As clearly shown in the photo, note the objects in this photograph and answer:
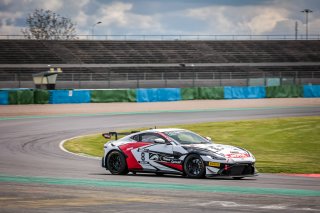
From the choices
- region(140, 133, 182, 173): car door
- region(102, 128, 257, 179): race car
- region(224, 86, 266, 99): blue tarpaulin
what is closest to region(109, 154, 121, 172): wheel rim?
region(102, 128, 257, 179): race car

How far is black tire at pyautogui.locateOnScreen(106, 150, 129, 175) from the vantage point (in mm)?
18375

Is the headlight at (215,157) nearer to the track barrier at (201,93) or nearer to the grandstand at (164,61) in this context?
the track barrier at (201,93)

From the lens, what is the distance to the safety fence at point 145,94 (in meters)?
50.6

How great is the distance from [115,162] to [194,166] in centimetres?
261

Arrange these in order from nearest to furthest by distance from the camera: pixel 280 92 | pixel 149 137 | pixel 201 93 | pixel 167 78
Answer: pixel 149 137, pixel 201 93, pixel 280 92, pixel 167 78

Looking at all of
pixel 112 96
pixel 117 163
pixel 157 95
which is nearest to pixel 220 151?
pixel 117 163

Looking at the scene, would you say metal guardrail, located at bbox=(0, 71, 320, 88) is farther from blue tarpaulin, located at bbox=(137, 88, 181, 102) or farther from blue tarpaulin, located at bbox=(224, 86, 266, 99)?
blue tarpaulin, located at bbox=(137, 88, 181, 102)

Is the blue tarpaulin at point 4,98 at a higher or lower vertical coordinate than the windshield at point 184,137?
higher

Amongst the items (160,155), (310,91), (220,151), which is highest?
(310,91)

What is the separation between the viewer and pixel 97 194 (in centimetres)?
1388

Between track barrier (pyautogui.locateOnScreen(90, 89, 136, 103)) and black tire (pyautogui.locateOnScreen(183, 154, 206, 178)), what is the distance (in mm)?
36730

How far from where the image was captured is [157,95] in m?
55.8

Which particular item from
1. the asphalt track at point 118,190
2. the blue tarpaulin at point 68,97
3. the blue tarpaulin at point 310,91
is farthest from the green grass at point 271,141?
the blue tarpaulin at point 310,91

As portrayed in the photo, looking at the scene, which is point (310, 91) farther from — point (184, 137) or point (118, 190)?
point (118, 190)
